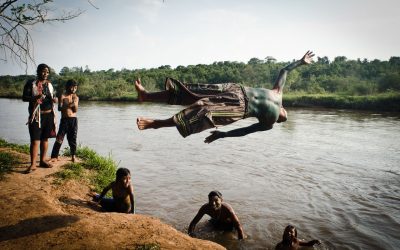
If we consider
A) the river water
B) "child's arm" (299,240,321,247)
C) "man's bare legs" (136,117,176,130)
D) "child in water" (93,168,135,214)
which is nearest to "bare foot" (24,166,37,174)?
"child in water" (93,168,135,214)

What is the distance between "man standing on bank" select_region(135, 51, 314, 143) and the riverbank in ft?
5.65

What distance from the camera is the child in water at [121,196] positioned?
6082mm

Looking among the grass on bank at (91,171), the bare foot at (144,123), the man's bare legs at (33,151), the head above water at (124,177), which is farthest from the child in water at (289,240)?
the man's bare legs at (33,151)

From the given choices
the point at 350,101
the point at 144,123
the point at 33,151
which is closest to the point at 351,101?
the point at 350,101

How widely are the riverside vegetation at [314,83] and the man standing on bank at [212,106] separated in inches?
1365

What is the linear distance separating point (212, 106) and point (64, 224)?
289 cm

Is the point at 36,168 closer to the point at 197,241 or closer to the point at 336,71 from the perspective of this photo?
the point at 197,241

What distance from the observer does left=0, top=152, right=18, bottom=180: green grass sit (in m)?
6.43

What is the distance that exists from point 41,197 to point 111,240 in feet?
6.43

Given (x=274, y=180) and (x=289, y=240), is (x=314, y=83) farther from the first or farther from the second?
(x=289, y=240)

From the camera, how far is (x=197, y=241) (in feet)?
15.4

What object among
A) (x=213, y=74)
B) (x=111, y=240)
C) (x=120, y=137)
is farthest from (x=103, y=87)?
(x=111, y=240)

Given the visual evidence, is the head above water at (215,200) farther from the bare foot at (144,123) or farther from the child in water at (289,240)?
the bare foot at (144,123)

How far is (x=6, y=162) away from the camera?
6.94m
